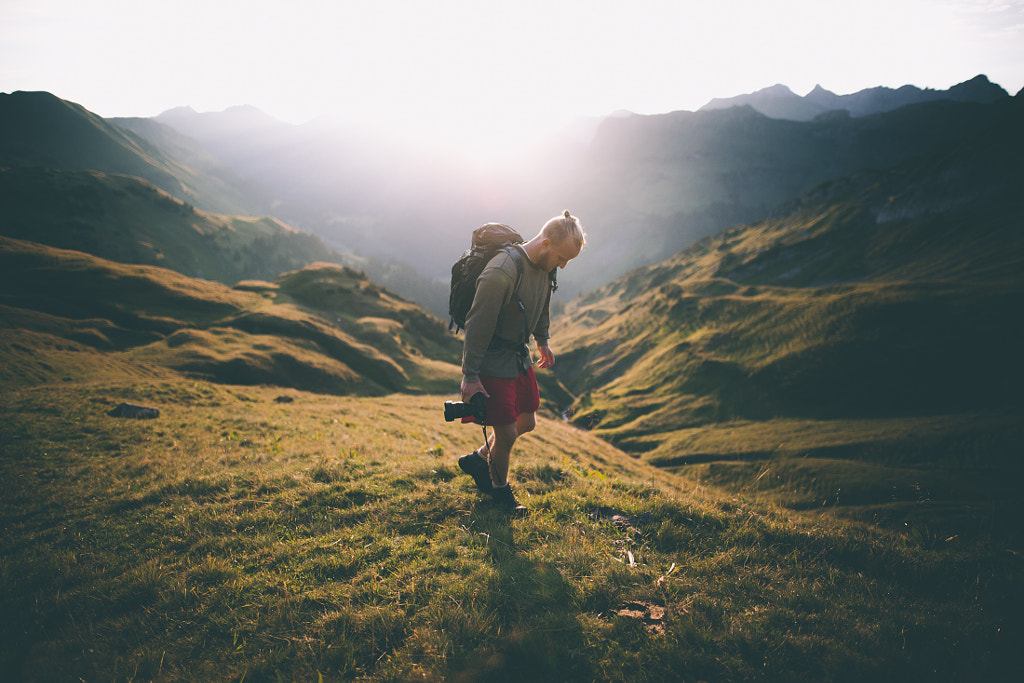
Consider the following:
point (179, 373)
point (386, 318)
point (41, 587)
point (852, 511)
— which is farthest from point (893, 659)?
point (386, 318)

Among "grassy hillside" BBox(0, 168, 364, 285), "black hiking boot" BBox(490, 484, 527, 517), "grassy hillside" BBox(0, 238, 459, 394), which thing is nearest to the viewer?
"black hiking boot" BBox(490, 484, 527, 517)

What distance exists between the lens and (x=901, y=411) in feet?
165

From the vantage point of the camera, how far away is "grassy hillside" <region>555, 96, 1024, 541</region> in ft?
125

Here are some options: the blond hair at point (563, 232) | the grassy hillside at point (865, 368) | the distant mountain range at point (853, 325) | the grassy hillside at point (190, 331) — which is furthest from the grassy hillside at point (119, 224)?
the blond hair at point (563, 232)

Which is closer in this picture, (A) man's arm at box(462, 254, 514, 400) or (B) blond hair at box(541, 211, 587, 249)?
(A) man's arm at box(462, 254, 514, 400)

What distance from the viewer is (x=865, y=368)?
5516 cm

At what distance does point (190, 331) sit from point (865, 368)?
8597 cm

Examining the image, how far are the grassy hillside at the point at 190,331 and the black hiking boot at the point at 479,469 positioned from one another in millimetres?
33027

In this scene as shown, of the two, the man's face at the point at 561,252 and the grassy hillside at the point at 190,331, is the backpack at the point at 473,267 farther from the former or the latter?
the grassy hillside at the point at 190,331

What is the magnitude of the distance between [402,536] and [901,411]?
66.7 meters

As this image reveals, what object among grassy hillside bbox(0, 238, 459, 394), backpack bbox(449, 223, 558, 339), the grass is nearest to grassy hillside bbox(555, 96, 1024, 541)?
the grass

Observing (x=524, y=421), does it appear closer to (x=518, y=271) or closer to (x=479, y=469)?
(x=479, y=469)

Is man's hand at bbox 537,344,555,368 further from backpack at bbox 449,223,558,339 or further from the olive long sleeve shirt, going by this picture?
backpack at bbox 449,223,558,339

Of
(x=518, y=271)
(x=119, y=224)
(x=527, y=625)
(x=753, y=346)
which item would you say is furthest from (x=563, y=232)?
(x=119, y=224)
